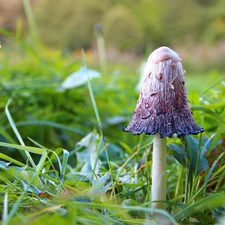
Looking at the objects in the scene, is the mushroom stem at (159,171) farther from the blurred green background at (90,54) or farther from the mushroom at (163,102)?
the blurred green background at (90,54)

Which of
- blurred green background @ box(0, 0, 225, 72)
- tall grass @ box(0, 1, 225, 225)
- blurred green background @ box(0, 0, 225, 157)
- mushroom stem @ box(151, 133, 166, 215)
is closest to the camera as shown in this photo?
tall grass @ box(0, 1, 225, 225)

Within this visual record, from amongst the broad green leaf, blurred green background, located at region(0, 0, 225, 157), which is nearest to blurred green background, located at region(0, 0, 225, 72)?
blurred green background, located at region(0, 0, 225, 157)

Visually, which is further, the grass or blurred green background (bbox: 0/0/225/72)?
blurred green background (bbox: 0/0/225/72)

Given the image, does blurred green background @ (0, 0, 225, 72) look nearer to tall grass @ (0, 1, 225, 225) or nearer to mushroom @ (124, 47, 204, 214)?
tall grass @ (0, 1, 225, 225)

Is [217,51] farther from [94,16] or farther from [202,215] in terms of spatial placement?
[202,215]

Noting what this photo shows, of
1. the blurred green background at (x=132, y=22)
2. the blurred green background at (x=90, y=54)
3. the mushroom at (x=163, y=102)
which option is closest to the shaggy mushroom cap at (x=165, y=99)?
the mushroom at (x=163, y=102)

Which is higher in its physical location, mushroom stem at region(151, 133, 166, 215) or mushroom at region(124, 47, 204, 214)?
mushroom at region(124, 47, 204, 214)
